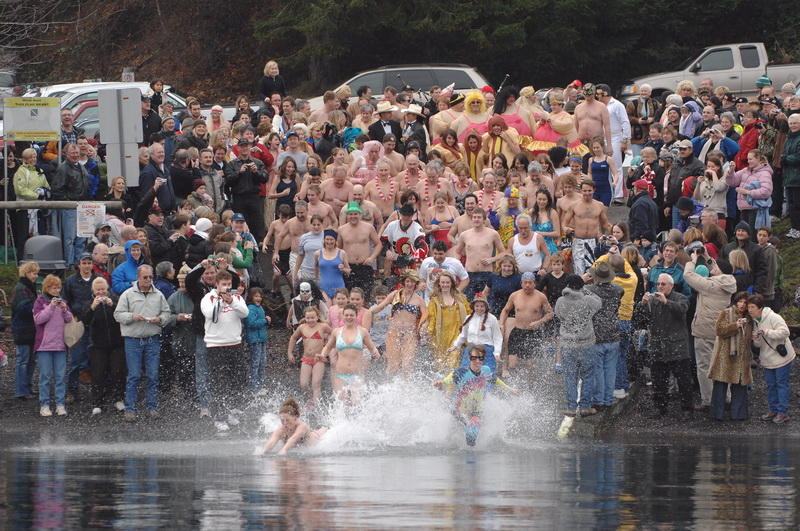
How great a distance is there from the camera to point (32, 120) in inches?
958

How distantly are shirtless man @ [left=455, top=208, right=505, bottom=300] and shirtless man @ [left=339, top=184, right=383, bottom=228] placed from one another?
1932 millimetres

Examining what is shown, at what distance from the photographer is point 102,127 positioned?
2319 centimetres

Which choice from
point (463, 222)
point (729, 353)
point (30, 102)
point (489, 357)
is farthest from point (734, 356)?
point (30, 102)

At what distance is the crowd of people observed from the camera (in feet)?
67.1

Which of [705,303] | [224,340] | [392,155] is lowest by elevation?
[224,340]

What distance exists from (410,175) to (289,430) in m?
6.66

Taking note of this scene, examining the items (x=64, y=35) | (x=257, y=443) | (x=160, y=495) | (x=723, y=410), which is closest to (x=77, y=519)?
(x=160, y=495)

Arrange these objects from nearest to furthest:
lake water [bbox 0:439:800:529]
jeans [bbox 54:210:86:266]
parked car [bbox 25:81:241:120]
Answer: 1. lake water [bbox 0:439:800:529]
2. jeans [bbox 54:210:86:266]
3. parked car [bbox 25:81:241:120]

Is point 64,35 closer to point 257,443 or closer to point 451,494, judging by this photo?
point 257,443

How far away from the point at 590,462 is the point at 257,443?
Result: 4.46m

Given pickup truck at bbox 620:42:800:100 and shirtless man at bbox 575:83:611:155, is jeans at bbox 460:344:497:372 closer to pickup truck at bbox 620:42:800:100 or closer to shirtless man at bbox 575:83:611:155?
shirtless man at bbox 575:83:611:155

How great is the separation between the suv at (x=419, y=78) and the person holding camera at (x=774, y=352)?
16630 millimetres

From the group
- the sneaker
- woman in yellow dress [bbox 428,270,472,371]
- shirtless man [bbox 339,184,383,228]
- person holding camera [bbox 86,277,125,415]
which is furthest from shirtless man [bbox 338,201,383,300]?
the sneaker

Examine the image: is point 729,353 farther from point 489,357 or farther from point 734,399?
Result: point 489,357
